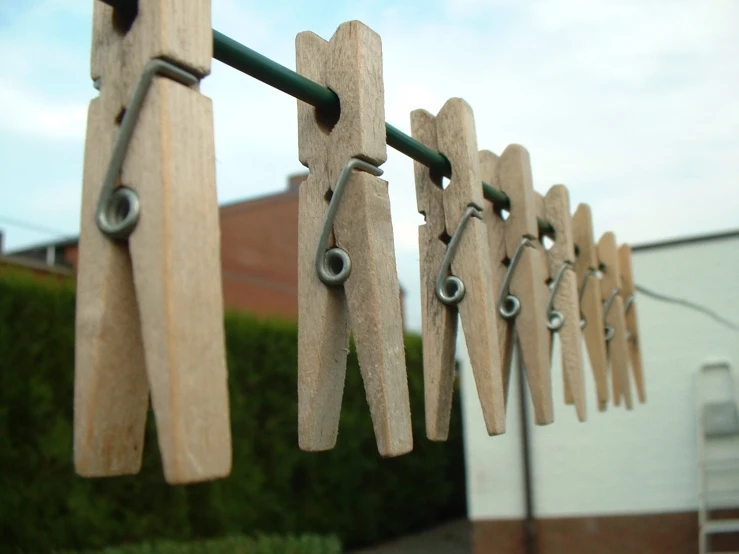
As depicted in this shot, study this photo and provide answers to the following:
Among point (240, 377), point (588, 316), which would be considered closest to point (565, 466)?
point (240, 377)

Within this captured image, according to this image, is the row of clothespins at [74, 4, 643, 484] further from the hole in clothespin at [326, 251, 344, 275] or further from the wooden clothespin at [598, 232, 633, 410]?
the wooden clothespin at [598, 232, 633, 410]

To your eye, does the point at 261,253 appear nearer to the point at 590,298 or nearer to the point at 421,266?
the point at 590,298

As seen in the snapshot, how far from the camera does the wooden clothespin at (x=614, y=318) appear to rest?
190 cm

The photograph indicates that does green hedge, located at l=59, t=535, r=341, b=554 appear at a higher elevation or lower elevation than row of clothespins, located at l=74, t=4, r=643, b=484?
lower

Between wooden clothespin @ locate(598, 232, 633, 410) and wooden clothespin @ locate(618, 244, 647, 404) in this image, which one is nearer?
wooden clothespin @ locate(598, 232, 633, 410)

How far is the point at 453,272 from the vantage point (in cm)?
104

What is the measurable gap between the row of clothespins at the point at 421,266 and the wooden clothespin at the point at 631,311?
0.70m

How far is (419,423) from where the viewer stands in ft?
22.6

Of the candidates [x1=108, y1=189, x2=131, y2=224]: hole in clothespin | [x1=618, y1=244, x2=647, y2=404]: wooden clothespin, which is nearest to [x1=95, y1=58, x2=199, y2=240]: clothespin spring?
[x1=108, y1=189, x2=131, y2=224]: hole in clothespin

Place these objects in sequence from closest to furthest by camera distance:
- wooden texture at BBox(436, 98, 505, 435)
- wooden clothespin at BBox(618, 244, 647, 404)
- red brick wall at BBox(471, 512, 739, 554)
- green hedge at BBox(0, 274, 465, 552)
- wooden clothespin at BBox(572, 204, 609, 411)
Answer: wooden texture at BBox(436, 98, 505, 435) → wooden clothespin at BBox(572, 204, 609, 411) → wooden clothespin at BBox(618, 244, 647, 404) → green hedge at BBox(0, 274, 465, 552) → red brick wall at BBox(471, 512, 739, 554)

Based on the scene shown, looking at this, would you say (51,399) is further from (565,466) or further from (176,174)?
(176,174)

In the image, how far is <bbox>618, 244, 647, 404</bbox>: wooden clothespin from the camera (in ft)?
7.09

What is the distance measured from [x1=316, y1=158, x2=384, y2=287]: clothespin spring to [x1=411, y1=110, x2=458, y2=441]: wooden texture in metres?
0.27

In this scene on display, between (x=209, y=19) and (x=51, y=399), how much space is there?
3486mm
